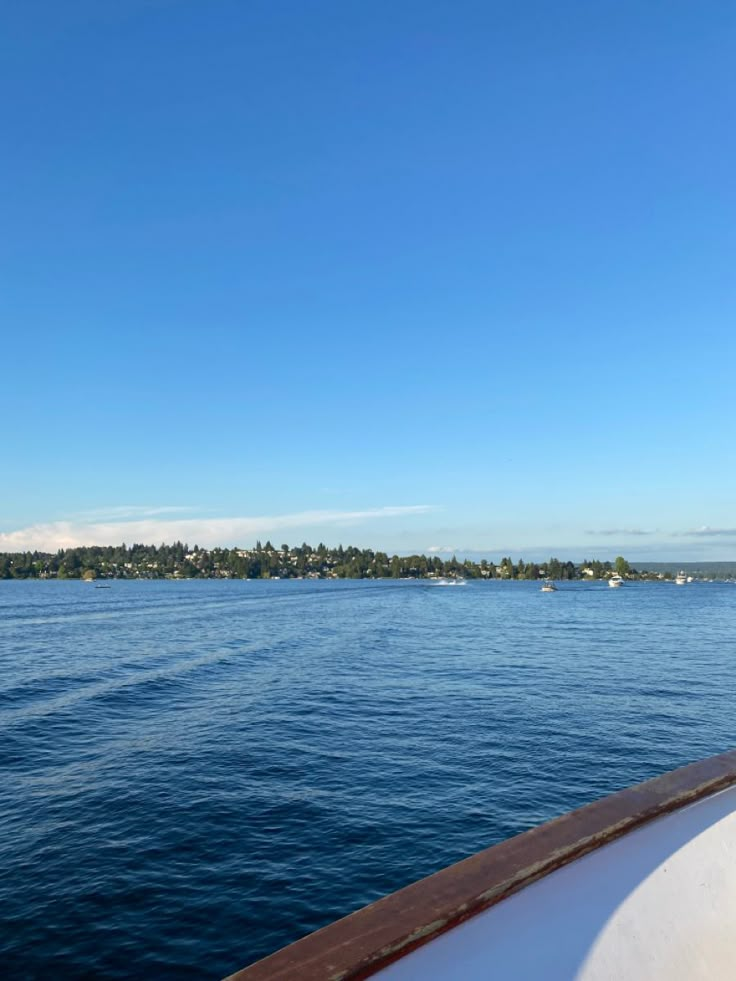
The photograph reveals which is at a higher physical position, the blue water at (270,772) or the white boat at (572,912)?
the white boat at (572,912)

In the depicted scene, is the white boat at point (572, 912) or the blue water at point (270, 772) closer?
the white boat at point (572, 912)

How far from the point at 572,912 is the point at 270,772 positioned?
59.4ft

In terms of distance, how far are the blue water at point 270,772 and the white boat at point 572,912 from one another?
8.91 meters

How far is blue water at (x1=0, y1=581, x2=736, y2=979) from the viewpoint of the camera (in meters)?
12.5

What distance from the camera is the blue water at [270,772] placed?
494 inches

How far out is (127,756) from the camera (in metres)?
22.8

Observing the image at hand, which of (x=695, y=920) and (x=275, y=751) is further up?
(x=695, y=920)

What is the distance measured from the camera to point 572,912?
4410 mm

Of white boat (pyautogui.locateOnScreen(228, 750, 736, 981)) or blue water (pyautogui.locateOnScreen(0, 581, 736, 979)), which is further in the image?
blue water (pyautogui.locateOnScreen(0, 581, 736, 979))

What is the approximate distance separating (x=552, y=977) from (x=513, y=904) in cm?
43

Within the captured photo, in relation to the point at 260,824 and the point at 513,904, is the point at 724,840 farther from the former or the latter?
the point at 260,824

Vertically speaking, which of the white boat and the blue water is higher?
the white boat

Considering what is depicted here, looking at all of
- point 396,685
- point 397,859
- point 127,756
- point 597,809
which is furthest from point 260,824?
point 396,685

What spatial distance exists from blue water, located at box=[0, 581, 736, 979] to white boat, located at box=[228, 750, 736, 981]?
8906 millimetres
